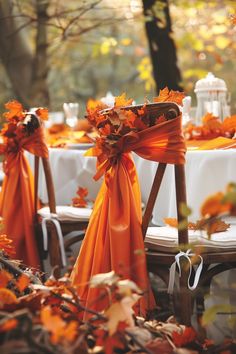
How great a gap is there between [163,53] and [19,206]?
9.53ft

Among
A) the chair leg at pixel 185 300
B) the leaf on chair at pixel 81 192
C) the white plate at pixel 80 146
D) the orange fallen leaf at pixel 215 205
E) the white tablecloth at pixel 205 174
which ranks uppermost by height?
the orange fallen leaf at pixel 215 205

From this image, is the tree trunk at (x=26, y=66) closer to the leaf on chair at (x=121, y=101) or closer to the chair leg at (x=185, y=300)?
the leaf on chair at (x=121, y=101)

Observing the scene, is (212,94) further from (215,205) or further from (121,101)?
(215,205)

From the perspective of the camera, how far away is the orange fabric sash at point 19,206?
12.3 feet

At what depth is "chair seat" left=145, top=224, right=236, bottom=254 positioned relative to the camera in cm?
268

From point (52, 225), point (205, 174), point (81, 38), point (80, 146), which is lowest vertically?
point (52, 225)

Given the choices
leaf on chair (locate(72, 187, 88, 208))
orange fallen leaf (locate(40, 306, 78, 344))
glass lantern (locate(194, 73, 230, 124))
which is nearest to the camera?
orange fallen leaf (locate(40, 306, 78, 344))

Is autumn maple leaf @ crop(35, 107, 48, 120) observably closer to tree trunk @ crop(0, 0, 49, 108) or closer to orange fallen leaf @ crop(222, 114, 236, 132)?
orange fallen leaf @ crop(222, 114, 236, 132)

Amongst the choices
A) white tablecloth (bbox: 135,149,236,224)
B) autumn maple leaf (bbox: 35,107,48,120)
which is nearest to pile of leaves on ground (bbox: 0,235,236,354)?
white tablecloth (bbox: 135,149,236,224)

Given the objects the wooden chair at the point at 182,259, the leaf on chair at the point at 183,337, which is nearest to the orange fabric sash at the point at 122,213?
the wooden chair at the point at 182,259

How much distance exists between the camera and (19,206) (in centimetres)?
384

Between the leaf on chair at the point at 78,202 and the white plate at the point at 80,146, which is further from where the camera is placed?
the white plate at the point at 80,146

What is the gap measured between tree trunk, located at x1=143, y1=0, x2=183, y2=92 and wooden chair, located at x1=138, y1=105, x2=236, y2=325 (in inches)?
141

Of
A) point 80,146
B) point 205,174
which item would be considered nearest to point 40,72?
point 80,146
